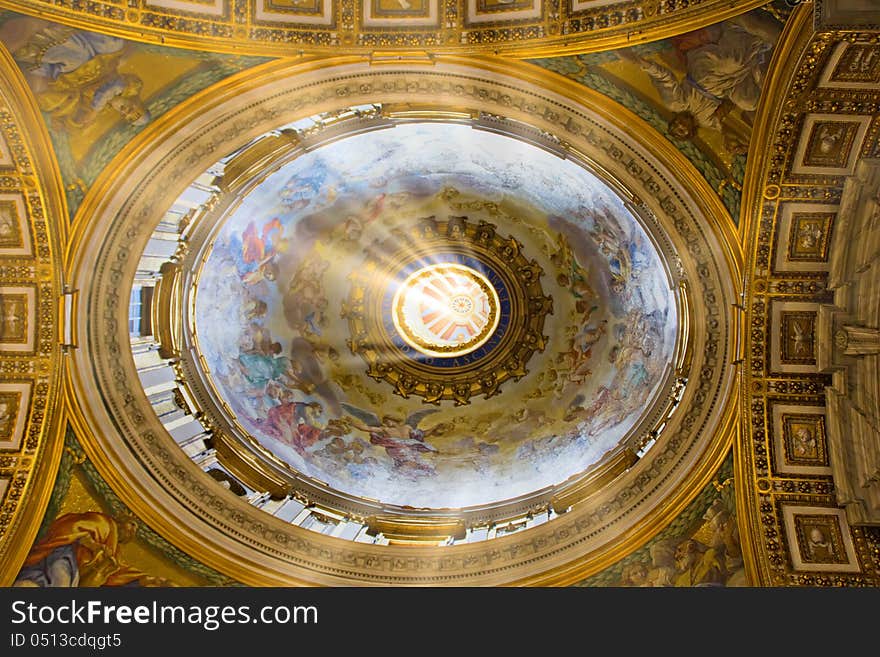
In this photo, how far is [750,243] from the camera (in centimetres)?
1234

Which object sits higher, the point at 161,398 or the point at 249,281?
the point at 249,281

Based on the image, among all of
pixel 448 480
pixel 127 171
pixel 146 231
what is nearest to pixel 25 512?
pixel 146 231

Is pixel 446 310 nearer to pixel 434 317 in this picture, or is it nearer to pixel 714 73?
pixel 434 317

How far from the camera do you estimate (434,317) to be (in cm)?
1866

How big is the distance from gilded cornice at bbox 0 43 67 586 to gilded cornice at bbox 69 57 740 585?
0.39 meters

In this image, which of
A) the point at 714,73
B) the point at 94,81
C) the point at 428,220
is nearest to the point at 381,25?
the point at 94,81

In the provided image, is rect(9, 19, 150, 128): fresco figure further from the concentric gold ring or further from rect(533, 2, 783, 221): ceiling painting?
the concentric gold ring

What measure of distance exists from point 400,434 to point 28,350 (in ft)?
25.1

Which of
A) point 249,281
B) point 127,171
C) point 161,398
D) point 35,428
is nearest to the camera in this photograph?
point 127,171

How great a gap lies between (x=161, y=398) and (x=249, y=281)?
3.24m

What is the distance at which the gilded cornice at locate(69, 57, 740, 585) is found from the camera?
12.0m

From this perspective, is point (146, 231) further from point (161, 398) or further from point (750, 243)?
point (750, 243)

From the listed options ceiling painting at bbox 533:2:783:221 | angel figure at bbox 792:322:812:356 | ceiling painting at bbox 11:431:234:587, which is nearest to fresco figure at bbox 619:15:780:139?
ceiling painting at bbox 533:2:783:221

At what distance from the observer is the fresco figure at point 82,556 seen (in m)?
12.9
